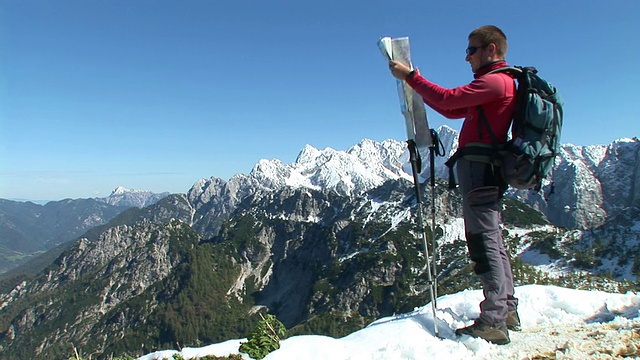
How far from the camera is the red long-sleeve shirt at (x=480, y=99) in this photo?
266 inches

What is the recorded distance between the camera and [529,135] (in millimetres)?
6551

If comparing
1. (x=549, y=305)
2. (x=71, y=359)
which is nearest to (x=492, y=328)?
(x=549, y=305)

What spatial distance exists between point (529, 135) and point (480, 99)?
3.25 ft

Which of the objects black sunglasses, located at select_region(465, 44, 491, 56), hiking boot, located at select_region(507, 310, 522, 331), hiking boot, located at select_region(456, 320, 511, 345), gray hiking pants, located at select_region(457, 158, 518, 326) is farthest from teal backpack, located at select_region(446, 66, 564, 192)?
hiking boot, located at select_region(507, 310, 522, 331)

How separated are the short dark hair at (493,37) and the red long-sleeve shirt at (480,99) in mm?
278

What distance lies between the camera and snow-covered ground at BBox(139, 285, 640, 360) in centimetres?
642

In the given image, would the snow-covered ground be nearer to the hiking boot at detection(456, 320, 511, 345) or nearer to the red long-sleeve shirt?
the hiking boot at detection(456, 320, 511, 345)

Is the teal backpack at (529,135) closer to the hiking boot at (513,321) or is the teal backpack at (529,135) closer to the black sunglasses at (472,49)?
the black sunglasses at (472,49)

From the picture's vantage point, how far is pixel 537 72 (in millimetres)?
7043

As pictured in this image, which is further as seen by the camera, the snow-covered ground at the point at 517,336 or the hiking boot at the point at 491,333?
the hiking boot at the point at 491,333

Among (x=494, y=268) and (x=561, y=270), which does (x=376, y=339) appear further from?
(x=561, y=270)

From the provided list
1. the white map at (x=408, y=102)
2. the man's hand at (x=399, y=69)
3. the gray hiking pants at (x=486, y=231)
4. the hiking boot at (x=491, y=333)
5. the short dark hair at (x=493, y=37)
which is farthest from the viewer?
the white map at (x=408, y=102)

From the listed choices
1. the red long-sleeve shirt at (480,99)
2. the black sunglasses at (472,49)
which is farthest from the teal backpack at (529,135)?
the black sunglasses at (472,49)

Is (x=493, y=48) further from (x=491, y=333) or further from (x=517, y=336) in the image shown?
(x=517, y=336)
